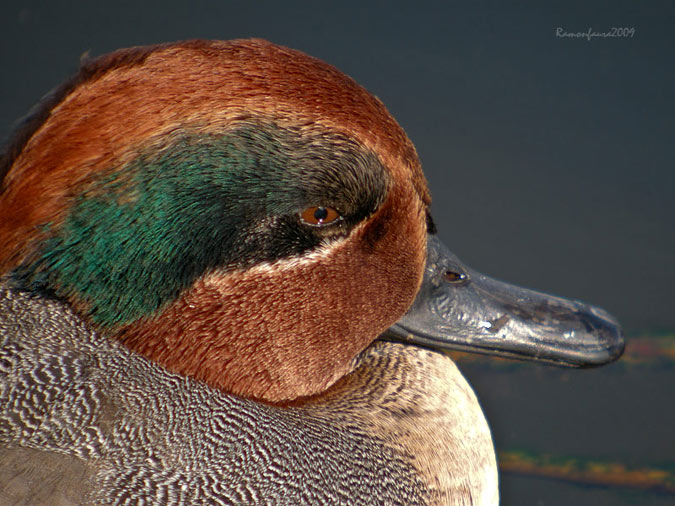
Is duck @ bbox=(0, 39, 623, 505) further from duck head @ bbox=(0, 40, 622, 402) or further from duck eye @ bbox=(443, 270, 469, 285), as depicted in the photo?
duck eye @ bbox=(443, 270, 469, 285)

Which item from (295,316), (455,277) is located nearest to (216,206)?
(295,316)

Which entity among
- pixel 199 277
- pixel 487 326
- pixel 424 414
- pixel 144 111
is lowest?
pixel 424 414

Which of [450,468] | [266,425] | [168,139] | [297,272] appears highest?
[168,139]

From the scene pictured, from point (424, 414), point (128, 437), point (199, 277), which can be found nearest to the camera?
point (128, 437)

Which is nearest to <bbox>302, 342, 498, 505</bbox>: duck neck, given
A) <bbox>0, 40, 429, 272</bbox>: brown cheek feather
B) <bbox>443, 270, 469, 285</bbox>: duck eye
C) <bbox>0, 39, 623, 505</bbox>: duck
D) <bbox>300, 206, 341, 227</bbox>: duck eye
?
<bbox>0, 39, 623, 505</bbox>: duck

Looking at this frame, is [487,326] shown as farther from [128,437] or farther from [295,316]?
[128,437]

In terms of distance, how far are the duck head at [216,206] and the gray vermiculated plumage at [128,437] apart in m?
0.06

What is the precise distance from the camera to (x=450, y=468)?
3.42 ft

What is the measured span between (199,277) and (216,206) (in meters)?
0.09

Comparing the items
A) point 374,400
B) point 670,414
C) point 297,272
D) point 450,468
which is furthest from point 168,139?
point 670,414

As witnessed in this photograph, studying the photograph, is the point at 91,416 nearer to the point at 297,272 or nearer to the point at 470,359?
the point at 297,272

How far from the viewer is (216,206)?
833 mm

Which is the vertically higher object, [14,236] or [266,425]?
[14,236]

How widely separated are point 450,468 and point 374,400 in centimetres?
15
